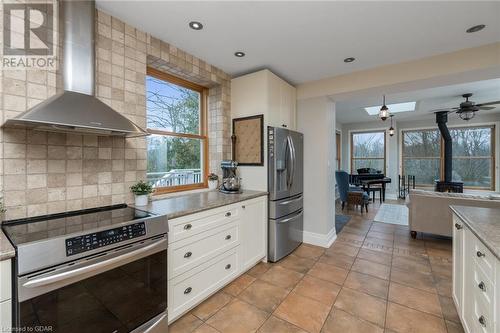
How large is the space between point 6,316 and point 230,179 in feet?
6.69

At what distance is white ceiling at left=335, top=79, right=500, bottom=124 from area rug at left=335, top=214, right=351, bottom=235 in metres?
2.40

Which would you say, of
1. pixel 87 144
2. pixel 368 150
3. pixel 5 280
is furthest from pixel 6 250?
pixel 368 150

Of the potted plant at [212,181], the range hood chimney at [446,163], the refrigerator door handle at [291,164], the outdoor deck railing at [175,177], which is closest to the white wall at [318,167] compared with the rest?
the refrigerator door handle at [291,164]

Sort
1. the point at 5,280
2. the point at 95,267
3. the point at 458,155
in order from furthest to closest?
the point at 458,155
the point at 95,267
the point at 5,280

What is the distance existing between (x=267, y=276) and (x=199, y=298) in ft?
2.81

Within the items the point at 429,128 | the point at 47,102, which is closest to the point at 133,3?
the point at 47,102

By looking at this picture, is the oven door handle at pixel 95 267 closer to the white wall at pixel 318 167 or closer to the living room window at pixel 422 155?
the white wall at pixel 318 167

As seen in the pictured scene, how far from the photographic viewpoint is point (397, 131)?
23.5ft

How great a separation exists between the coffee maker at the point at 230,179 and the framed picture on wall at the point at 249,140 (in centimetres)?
20

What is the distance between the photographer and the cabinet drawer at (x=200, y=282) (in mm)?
1738

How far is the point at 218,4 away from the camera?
170cm

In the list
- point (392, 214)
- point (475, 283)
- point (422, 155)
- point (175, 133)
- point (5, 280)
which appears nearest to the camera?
point (5, 280)

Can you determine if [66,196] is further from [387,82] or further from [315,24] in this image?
[387,82]

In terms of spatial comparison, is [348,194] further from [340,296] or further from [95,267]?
[95,267]
